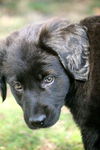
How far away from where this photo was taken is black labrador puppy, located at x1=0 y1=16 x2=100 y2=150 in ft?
14.9

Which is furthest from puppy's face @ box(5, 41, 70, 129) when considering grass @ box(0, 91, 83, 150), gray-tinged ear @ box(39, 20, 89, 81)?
grass @ box(0, 91, 83, 150)

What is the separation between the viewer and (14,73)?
4.71m

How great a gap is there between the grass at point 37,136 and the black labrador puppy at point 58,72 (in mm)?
975

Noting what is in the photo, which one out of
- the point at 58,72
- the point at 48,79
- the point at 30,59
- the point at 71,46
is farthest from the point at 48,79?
the point at 71,46

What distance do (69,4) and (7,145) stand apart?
787 centimetres

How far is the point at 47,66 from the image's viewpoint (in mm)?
4598

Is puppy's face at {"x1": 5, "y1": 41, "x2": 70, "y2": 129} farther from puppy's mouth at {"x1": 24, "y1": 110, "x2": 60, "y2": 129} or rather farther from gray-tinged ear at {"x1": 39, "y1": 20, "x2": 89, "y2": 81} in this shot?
gray-tinged ear at {"x1": 39, "y1": 20, "x2": 89, "y2": 81}

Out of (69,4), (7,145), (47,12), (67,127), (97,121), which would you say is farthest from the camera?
(69,4)

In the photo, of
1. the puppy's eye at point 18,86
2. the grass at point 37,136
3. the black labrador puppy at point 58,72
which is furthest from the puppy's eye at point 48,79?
the grass at point 37,136

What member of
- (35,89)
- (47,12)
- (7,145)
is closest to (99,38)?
(35,89)

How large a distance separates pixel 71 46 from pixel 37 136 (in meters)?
1.66

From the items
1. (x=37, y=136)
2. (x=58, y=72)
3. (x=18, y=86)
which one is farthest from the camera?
(x=37, y=136)

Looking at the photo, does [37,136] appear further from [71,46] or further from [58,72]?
[71,46]

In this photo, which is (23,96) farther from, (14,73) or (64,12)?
(64,12)
